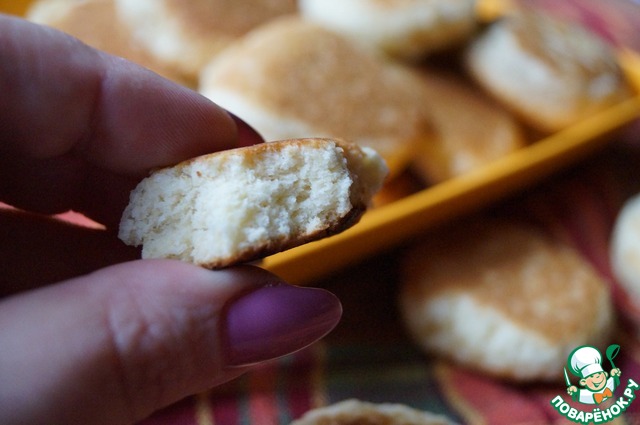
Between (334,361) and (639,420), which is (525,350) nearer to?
(639,420)

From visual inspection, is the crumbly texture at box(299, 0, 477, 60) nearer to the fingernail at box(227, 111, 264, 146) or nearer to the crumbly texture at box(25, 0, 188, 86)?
the crumbly texture at box(25, 0, 188, 86)

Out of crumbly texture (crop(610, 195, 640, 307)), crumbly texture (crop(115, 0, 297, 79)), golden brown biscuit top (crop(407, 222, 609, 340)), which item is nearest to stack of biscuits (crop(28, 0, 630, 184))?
crumbly texture (crop(115, 0, 297, 79))

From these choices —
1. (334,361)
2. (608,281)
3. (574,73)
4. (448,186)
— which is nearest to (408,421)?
(334,361)

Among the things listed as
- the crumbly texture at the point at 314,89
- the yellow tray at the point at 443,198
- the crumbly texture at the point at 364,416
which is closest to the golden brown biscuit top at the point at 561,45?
the yellow tray at the point at 443,198

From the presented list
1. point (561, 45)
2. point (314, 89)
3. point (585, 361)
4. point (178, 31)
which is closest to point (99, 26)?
point (178, 31)

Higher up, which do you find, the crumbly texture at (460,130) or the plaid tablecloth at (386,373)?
the crumbly texture at (460,130)

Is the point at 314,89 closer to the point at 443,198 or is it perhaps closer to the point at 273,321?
the point at 443,198

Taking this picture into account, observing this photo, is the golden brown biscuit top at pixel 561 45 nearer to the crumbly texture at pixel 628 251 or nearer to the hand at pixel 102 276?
the crumbly texture at pixel 628 251
